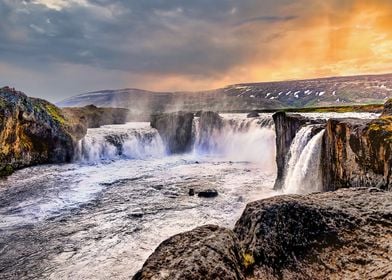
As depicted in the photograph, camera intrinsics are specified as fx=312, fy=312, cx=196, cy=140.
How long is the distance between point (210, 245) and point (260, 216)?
1963 mm

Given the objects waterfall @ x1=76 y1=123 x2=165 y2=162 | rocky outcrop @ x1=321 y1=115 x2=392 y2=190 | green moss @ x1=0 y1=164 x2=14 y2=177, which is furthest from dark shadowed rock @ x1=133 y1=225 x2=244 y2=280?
waterfall @ x1=76 y1=123 x2=165 y2=162

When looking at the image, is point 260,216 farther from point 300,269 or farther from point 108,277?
point 108,277

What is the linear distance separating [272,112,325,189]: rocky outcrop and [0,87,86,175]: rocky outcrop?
2685 cm

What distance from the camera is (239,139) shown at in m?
53.8

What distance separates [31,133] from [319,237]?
3934 cm

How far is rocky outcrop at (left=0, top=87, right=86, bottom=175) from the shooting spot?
3259cm

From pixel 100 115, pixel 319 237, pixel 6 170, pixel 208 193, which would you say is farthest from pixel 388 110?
pixel 100 115

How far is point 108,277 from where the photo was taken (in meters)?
12.7

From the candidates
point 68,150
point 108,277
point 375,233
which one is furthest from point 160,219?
point 68,150

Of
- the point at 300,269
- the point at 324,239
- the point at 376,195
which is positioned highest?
the point at 376,195

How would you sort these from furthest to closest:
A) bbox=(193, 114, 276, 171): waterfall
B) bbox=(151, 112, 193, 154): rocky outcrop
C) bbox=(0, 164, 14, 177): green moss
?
bbox=(151, 112, 193, 154): rocky outcrop < bbox=(193, 114, 276, 171): waterfall < bbox=(0, 164, 14, 177): green moss

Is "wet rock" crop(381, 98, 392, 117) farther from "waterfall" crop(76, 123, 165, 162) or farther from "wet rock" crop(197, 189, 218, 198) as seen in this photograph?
"waterfall" crop(76, 123, 165, 162)

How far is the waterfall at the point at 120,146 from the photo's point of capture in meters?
47.7

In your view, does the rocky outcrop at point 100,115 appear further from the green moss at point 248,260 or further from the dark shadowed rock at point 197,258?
the dark shadowed rock at point 197,258
